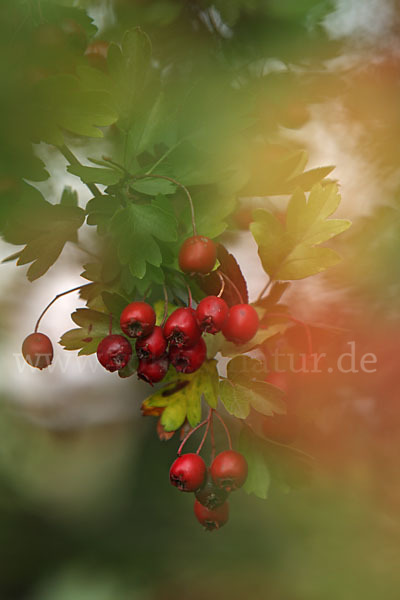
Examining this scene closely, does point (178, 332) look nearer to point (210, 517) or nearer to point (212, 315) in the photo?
point (212, 315)

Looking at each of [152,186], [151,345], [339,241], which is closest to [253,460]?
[151,345]

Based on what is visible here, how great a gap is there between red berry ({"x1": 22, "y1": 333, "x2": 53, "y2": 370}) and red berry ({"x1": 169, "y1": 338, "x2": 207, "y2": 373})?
0.41 ft

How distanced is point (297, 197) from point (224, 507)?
0.30m

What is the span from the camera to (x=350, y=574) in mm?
1098

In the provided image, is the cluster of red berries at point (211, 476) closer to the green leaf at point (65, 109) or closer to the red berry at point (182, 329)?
the red berry at point (182, 329)

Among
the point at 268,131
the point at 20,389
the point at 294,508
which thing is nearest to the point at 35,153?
the point at 268,131

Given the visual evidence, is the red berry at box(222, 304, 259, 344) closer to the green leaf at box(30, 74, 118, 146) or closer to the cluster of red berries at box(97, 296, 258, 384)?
the cluster of red berries at box(97, 296, 258, 384)

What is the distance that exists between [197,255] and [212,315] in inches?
2.0

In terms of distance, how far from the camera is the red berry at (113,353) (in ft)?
1.43

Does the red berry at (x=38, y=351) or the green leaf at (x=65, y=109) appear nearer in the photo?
the green leaf at (x=65, y=109)

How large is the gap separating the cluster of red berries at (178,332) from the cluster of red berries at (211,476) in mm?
83

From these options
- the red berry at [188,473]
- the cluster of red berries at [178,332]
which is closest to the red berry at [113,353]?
the cluster of red berries at [178,332]

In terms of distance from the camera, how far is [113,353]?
0.44 metres

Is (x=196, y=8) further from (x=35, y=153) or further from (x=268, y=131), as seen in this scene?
(x=35, y=153)
